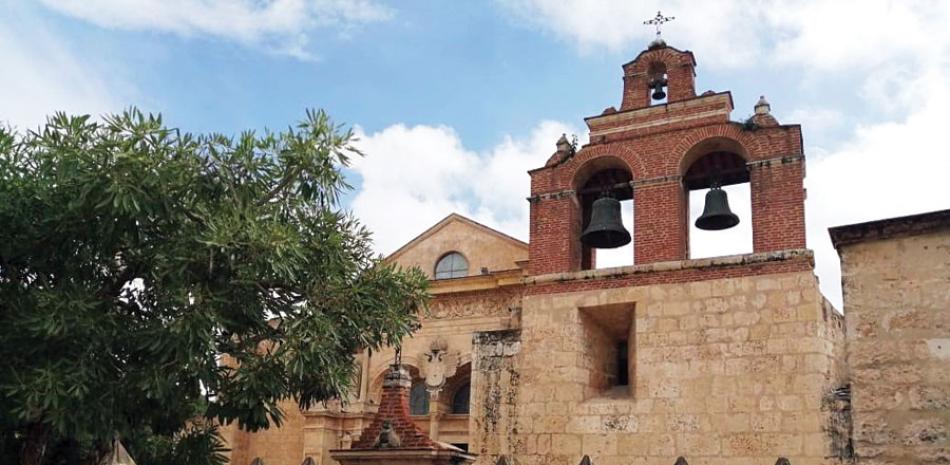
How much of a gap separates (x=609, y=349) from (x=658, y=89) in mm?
3965

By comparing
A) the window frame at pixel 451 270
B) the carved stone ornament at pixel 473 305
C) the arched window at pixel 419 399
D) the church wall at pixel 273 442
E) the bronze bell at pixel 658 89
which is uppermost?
the bronze bell at pixel 658 89

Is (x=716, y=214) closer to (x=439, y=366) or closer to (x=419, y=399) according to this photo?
(x=439, y=366)

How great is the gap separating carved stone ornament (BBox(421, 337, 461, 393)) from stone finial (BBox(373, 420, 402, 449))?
974cm

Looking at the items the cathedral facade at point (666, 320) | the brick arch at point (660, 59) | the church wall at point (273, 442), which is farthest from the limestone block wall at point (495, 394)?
the church wall at point (273, 442)

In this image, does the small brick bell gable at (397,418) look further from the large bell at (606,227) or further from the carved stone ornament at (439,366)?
the carved stone ornament at (439,366)

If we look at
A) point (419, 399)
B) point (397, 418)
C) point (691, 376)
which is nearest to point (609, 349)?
point (691, 376)

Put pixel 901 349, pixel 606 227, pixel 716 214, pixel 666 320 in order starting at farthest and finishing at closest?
pixel 606 227 < pixel 716 214 < pixel 666 320 < pixel 901 349

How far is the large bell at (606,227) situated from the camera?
1237 cm

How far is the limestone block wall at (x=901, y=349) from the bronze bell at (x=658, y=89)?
19.7 ft

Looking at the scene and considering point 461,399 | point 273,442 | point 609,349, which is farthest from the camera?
point 273,442

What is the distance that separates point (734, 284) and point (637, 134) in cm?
267

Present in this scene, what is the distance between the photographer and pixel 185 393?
9.94m

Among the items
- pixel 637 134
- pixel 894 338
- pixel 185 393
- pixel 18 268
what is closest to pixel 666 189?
pixel 637 134

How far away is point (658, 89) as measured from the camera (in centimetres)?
1342
